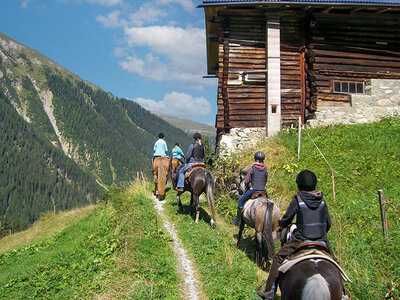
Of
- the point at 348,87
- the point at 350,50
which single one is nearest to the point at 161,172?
the point at 348,87

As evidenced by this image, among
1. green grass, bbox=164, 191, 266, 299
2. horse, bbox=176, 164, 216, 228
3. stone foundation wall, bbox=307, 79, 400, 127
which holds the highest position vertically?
stone foundation wall, bbox=307, 79, 400, 127

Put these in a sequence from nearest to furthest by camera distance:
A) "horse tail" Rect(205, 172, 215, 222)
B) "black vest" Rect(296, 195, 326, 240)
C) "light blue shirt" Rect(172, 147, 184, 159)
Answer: "black vest" Rect(296, 195, 326, 240), "horse tail" Rect(205, 172, 215, 222), "light blue shirt" Rect(172, 147, 184, 159)

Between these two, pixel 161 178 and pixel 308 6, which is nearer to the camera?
pixel 161 178

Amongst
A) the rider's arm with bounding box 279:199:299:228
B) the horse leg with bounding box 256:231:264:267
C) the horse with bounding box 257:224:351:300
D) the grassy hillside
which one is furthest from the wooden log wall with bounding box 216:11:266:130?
the horse with bounding box 257:224:351:300

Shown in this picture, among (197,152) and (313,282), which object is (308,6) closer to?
(197,152)

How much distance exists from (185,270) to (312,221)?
342 centimetres

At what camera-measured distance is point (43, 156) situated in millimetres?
173125

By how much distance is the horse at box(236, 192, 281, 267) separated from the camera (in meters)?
6.37

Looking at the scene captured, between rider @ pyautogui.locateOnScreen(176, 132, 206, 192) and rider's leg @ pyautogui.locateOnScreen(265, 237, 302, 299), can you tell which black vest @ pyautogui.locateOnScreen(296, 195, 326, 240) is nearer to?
rider's leg @ pyautogui.locateOnScreen(265, 237, 302, 299)

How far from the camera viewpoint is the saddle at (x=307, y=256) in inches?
159

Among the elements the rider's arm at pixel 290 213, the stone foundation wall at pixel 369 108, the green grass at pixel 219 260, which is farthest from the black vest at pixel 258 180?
the stone foundation wall at pixel 369 108

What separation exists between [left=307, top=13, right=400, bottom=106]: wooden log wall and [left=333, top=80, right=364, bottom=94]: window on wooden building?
18 centimetres

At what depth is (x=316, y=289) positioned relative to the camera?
359 cm

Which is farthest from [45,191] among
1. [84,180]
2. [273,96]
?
[273,96]
